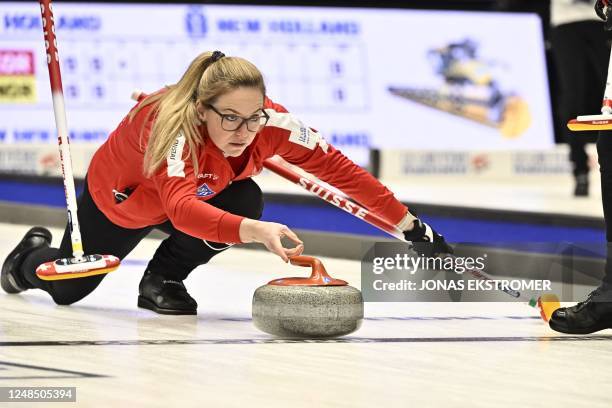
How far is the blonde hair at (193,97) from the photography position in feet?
10.5

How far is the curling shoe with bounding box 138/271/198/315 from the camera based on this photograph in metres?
3.72

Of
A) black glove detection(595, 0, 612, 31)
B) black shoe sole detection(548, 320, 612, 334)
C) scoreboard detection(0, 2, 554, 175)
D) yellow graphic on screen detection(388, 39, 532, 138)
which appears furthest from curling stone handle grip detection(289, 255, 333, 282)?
yellow graphic on screen detection(388, 39, 532, 138)

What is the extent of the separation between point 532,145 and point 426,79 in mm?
874

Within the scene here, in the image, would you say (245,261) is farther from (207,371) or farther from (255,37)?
(255,37)

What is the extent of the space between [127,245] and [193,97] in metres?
0.70

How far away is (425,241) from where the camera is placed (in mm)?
3600

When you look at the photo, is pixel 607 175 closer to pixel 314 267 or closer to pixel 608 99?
pixel 608 99

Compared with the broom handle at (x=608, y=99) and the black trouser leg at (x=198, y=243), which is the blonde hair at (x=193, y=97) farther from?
the broom handle at (x=608, y=99)

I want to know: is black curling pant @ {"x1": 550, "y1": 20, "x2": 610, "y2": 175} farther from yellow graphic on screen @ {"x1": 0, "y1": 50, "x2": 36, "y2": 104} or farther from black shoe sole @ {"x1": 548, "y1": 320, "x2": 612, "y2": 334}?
black shoe sole @ {"x1": 548, "y1": 320, "x2": 612, "y2": 334}

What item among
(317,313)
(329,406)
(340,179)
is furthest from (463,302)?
(329,406)

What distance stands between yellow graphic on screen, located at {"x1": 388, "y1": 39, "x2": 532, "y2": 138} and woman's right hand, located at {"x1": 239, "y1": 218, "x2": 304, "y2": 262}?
19.9 ft

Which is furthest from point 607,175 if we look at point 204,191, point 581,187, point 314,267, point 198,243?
point 581,187

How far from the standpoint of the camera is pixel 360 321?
3223 millimetres

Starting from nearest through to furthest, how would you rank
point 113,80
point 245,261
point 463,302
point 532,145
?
1. point 463,302
2. point 245,261
3. point 113,80
4. point 532,145
